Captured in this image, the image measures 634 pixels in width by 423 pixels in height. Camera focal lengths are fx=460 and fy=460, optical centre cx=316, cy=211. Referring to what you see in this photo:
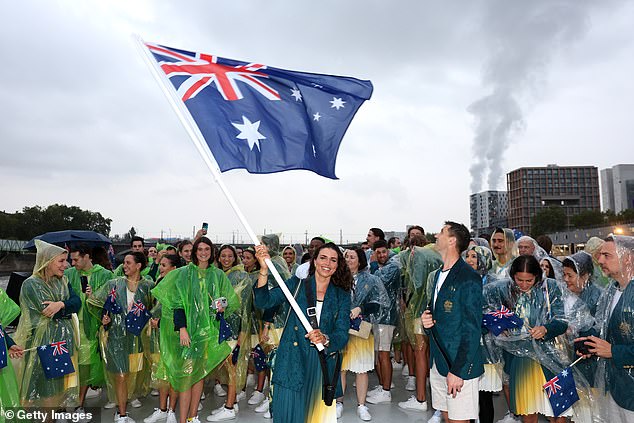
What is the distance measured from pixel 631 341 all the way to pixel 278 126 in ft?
10.3

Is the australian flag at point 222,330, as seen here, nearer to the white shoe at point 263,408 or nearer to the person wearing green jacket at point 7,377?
the white shoe at point 263,408

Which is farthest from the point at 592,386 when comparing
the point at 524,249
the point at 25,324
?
the point at 25,324

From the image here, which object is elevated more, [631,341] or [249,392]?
[631,341]

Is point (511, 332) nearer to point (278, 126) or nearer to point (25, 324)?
point (278, 126)

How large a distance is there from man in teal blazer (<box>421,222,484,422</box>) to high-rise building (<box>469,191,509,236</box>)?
502 feet

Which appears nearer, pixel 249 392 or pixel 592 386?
pixel 592 386

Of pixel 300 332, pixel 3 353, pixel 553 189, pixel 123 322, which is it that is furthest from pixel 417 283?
pixel 553 189

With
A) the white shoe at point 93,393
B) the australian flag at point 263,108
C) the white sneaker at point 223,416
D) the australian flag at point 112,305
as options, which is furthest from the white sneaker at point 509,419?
the white shoe at point 93,393

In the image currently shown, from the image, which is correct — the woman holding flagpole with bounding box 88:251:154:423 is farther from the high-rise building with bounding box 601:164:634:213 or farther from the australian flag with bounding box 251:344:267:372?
the high-rise building with bounding box 601:164:634:213

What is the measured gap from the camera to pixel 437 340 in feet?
11.0

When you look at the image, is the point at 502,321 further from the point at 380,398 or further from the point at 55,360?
the point at 55,360

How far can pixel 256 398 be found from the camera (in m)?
5.57

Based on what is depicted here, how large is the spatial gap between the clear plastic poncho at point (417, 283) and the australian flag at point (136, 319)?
3054 mm

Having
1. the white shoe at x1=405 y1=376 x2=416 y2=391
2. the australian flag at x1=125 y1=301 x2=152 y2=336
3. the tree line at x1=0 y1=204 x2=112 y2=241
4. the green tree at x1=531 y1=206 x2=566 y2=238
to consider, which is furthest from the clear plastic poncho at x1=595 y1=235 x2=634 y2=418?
the green tree at x1=531 y1=206 x2=566 y2=238
